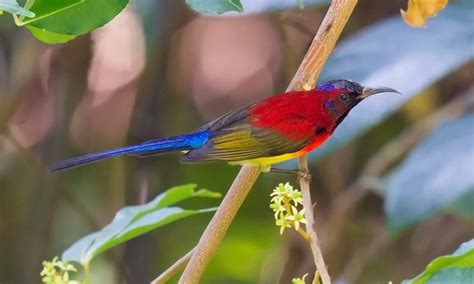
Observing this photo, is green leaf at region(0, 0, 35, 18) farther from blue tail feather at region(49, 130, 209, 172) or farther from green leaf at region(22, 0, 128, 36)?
blue tail feather at region(49, 130, 209, 172)

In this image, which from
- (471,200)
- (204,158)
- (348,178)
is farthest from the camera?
(348,178)

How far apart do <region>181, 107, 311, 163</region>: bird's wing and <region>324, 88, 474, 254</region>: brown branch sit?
128 cm

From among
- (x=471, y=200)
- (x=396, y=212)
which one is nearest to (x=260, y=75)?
(x=471, y=200)

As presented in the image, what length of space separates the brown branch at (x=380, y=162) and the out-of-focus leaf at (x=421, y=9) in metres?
1.56

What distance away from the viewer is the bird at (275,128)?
1.65 meters

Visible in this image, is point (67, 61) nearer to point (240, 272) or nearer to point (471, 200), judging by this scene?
point (240, 272)

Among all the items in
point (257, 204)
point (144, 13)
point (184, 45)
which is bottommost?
point (257, 204)

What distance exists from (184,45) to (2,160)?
2.99 feet

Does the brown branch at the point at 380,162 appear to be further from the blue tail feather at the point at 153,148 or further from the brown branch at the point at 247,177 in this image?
the brown branch at the point at 247,177

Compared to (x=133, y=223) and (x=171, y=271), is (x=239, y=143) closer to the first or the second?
(x=133, y=223)

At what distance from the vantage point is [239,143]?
5.57ft

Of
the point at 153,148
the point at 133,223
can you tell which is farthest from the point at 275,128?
the point at 133,223

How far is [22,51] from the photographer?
3.04 metres

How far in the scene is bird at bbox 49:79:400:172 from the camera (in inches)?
64.9
